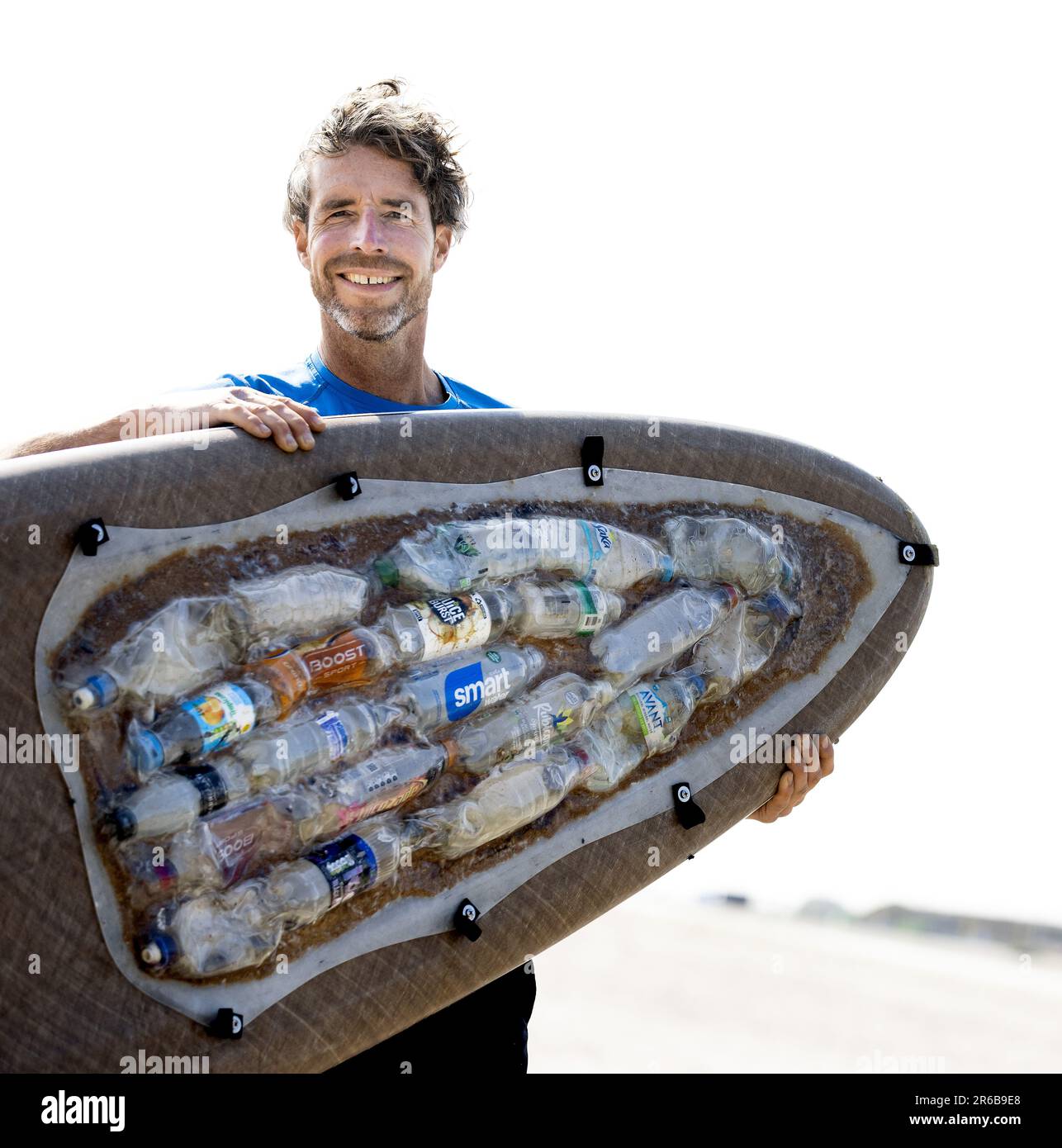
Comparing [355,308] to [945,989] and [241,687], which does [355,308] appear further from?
[945,989]

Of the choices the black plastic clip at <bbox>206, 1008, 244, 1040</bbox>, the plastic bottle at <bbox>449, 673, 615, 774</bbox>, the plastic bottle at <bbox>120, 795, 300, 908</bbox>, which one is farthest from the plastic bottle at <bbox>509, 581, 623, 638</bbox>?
the black plastic clip at <bbox>206, 1008, 244, 1040</bbox>

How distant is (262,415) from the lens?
94.7 inches

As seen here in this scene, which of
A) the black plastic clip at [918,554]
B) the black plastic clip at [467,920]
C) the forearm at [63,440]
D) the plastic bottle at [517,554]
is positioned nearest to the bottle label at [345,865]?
the black plastic clip at [467,920]

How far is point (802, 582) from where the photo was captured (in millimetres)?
3090

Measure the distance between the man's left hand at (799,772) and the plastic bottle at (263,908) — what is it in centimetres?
110

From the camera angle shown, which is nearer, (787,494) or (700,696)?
(700,696)

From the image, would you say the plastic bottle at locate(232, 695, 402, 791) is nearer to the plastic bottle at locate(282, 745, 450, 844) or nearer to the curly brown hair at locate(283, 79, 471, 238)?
A: the plastic bottle at locate(282, 745, 450, 844)

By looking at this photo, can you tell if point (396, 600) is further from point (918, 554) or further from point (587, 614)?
point (918, 554)

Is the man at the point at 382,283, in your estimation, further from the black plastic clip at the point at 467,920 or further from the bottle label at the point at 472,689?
the bottle label at the point at 472,689

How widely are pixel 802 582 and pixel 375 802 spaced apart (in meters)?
1.31

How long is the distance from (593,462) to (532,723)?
0.64 m

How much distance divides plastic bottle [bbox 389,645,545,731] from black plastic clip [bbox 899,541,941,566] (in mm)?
1200

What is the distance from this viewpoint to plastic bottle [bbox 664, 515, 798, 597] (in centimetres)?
287
